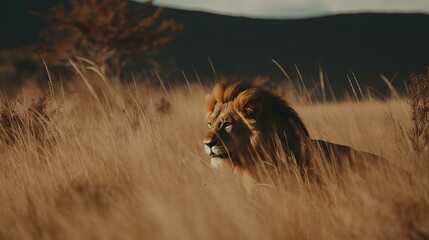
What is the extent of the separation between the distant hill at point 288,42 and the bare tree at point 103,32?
1699cm

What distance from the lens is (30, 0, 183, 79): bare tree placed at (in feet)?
57.4

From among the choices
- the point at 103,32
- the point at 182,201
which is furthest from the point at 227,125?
the point at 103,32

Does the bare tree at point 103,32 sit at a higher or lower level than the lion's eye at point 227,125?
higher

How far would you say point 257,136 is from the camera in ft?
10.3

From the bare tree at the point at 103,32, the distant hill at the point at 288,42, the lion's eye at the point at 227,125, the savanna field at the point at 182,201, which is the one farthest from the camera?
the distant hill at the point at 288,42

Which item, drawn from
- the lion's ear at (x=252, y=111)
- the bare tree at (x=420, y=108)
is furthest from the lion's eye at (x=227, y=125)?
the bare tree at (x=420, y=108)

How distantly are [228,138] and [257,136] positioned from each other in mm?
186

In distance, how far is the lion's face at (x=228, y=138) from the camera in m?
3.17

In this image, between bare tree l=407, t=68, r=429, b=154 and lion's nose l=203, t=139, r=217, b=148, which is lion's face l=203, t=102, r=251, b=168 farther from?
bare tree l=407, t=68, r=429, b=154

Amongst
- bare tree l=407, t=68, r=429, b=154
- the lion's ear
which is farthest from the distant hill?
the lion's ear

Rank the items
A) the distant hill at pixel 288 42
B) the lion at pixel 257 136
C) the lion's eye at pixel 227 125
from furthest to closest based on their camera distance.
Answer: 1. the distant hill at pixel 288 42
2. the lion's eye at pixel 227 125
3. the lion at pixel 257 136

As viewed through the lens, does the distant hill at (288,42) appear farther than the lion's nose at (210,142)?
Yes

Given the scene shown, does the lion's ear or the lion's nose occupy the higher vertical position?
the lion's ear

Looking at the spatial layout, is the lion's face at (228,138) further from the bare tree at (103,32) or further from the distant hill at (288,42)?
the distant hill at (288,42)
